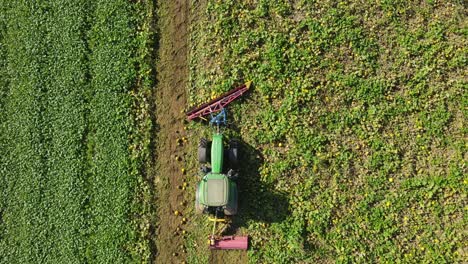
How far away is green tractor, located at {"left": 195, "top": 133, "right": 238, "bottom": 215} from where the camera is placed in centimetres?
923

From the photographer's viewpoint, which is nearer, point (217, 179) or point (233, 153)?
point (217, 179)

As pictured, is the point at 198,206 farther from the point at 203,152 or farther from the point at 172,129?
the point at 172,129

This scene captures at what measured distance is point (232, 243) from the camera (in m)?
10.2

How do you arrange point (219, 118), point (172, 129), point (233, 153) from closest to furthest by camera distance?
1. point (233, 153)
2. point (219, 118)
3. point (172, 129)

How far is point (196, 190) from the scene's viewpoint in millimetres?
10492

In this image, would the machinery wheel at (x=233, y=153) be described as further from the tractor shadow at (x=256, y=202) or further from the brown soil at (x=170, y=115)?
the brown soil at (x=170, y=115)

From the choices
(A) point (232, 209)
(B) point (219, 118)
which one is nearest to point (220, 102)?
(B) point (219, 118)

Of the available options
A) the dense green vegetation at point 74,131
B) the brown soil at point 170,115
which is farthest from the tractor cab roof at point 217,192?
the dense green vegetation at point 74,131

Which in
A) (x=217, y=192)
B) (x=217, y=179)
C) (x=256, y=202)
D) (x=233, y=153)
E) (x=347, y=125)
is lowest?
(x=256, y=202)

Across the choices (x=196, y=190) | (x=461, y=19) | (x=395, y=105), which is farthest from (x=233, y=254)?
(x=461, y=19)

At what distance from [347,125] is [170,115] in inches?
167

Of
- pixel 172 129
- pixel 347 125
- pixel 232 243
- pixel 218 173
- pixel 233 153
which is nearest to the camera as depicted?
pixel 218 173

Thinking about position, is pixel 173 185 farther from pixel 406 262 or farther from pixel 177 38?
pixel 406 262

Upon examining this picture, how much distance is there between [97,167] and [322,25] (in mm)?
6395
